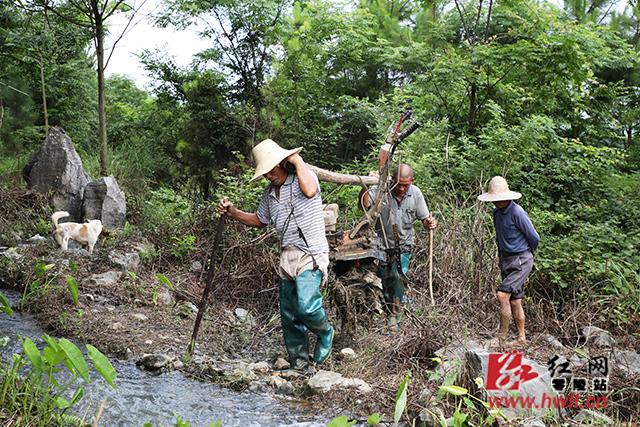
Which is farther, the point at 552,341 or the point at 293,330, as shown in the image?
the point at 552,341

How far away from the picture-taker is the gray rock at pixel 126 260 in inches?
306

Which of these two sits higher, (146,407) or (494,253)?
(494,253)

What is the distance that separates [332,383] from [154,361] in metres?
1.52

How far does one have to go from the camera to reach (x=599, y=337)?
5.88 meters

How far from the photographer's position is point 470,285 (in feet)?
22.1

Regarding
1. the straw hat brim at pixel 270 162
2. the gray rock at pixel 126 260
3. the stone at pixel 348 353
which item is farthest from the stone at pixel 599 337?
the gray rock at pixel 126 260

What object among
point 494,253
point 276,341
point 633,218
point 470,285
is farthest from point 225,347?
point 633,218

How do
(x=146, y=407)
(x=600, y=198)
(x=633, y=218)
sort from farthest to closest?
(x=600, y=198) < (x=633, y=218) < (x=146, y=407)

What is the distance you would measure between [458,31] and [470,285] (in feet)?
26.6

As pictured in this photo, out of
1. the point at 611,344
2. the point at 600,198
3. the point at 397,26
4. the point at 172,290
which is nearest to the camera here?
the point at 611,344

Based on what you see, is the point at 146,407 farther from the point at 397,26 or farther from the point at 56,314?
the point at 397,26

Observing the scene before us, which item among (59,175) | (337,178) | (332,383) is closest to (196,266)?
(337,178)

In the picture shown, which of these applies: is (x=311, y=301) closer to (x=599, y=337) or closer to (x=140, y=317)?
(x=140, y=317)

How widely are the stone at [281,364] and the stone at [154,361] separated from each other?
2.98ft
